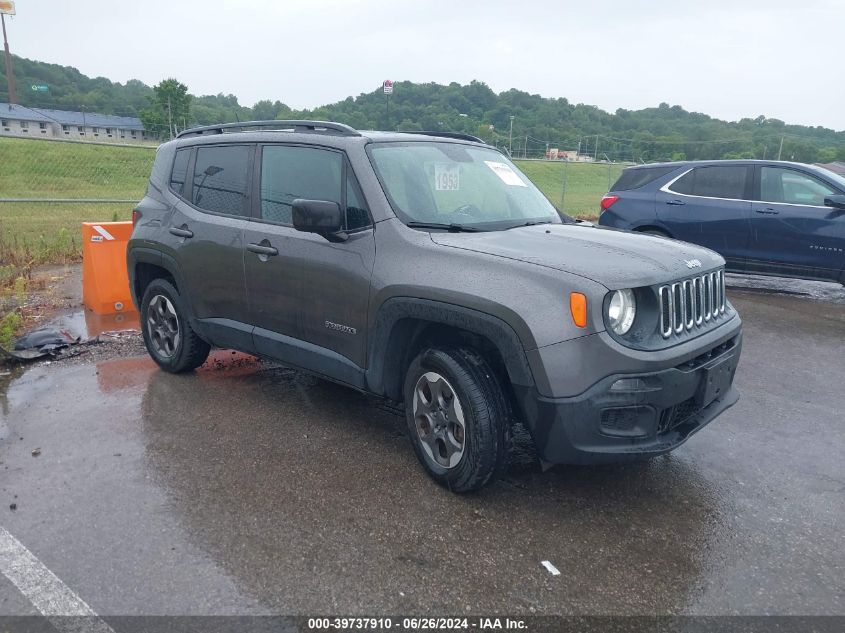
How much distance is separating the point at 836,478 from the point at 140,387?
4.75 meters

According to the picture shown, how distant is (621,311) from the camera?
3238mm

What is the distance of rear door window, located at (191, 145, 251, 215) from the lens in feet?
15.8

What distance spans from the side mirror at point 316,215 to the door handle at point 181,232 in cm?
158

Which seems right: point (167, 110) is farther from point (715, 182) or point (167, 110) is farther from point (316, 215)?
point (316, 215)

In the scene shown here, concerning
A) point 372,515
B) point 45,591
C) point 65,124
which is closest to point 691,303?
point 372,515

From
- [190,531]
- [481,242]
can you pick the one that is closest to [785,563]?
[481,242]

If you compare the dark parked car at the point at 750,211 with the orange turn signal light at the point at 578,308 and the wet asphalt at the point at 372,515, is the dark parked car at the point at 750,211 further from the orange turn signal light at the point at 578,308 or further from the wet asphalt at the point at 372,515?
the orange turn signal light at the point at 578,308

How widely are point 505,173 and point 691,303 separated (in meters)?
1.70

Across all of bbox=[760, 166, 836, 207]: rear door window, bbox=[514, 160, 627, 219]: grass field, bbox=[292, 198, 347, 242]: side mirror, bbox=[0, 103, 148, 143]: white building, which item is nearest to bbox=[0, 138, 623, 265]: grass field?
bbox=[514, 160, 627, 219]: grass field

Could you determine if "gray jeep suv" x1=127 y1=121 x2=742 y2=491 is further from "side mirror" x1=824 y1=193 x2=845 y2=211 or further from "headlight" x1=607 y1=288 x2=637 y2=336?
"side mirror" x1=824 y1=193 x2=845 y2=211

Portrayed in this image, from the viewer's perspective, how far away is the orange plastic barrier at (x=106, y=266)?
737cm

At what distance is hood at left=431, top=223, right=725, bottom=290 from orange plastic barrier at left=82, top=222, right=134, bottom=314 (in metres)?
5.00

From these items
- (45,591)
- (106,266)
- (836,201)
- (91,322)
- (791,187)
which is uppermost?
(791,187)

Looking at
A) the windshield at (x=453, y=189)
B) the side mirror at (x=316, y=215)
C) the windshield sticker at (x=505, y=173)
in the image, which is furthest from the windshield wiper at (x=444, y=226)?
the windshield sticker at (x=505, y=173)
